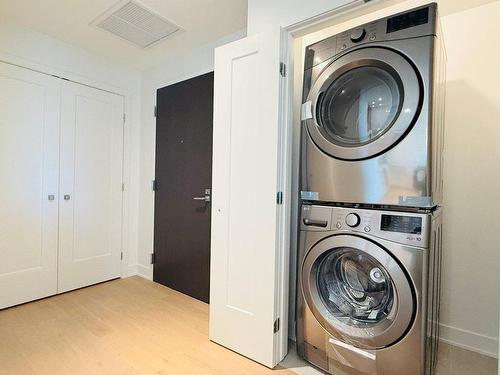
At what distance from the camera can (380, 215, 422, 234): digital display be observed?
1.15 meters

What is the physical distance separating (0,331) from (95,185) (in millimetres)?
1348

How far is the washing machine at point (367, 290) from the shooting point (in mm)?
1151

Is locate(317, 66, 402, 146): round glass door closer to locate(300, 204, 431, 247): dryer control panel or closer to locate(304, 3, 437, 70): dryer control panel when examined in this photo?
locate(304, 3, 437, 70): dryer control panel

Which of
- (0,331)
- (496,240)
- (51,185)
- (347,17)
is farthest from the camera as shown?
(51,185)

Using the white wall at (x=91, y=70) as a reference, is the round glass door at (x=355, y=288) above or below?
below

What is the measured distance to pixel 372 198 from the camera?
1.26 meters

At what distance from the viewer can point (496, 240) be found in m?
1.66

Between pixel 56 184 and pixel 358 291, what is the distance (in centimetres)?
261

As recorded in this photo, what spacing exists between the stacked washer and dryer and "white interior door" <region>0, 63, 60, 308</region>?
2.27 metres

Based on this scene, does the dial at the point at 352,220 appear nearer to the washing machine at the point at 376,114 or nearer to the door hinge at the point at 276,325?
the washing machine at the point at 376,114

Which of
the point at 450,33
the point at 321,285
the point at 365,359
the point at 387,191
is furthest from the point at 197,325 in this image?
the point at 450,33

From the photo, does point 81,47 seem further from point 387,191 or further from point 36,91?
point 387,191

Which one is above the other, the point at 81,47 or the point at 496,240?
the point at 81,47

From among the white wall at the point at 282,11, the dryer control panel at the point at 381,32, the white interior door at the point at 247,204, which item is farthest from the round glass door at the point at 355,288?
the white wall at the point at 282,11
